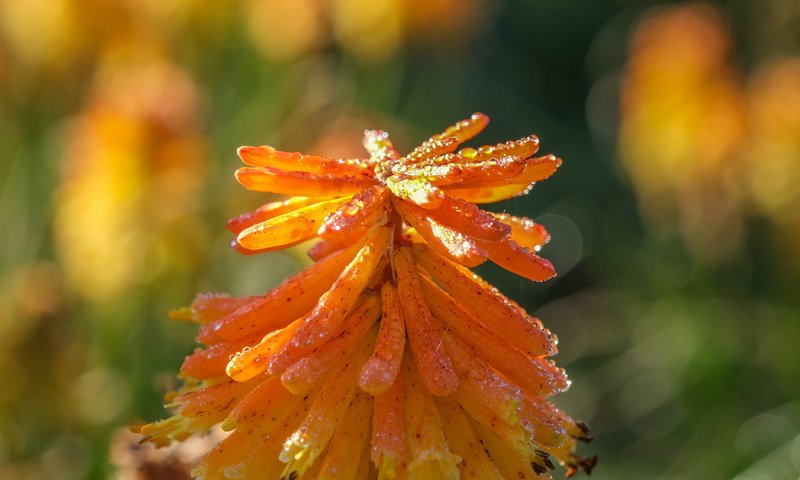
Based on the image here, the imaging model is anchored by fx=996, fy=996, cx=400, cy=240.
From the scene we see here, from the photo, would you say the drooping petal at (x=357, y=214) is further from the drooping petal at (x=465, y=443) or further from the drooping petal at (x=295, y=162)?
the drooping petal at (x=465, y=443)

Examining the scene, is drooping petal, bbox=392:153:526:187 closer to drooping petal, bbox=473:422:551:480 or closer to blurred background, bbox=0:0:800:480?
drooping petal, bbox=473:422:551:480

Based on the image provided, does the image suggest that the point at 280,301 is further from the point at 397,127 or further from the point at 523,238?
the point at 397,127

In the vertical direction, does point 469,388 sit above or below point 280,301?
below

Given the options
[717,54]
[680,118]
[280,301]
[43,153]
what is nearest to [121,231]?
[43,153]

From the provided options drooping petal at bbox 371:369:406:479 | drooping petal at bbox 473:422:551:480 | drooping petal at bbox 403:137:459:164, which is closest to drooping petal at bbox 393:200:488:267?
drooping petal at bbox 403:137:459:164

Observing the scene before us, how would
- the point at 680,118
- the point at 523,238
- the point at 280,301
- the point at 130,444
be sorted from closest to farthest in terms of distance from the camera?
the point at 280,301 → the point at 523,238 → the point at 130,444 → the point at 680,118

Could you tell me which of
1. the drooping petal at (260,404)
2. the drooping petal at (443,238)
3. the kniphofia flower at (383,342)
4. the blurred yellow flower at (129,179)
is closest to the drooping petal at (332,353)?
the kniphofia flower at (383,342)


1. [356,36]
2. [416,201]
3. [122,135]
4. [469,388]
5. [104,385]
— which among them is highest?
[356,36]

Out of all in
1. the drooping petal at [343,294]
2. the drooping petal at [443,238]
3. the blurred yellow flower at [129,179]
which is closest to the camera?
the drooping petal at [443,238]
